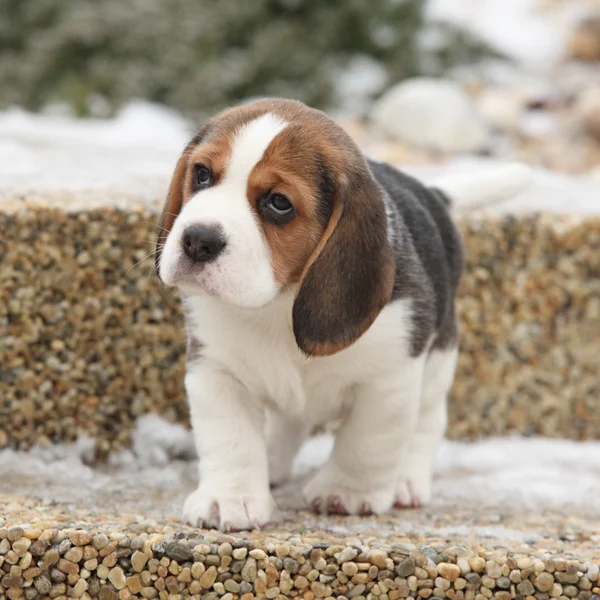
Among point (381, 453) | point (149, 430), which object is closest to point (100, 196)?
point (149, 430)

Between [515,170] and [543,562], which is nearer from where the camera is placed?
[543,562]

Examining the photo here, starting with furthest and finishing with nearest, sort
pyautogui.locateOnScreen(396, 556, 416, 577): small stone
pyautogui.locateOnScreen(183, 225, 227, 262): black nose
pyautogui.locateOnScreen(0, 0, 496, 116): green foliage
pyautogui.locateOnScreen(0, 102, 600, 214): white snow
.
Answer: pyautogui.locateOnScreen(0, 0, 496, 116): green foliage < pyautogui.locateOnScreen(0, 102, 600, 214): white snow < pyautogui.locateOnScreen(396, 556, 416, 577): small stone < pyautogui.locateOnScreen(183, 225, 227, 262): black nose

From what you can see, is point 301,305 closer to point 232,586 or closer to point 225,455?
point 225,455

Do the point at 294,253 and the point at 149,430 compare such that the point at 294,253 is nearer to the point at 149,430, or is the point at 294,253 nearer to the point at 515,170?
the point at 149,430

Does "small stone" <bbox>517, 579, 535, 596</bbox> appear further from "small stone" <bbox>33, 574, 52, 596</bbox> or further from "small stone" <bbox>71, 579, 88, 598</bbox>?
"small stone" <bbox>33, 574, 52, 596</bbox>

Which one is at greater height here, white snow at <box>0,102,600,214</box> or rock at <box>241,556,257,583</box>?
white snow at <box>0,102,600,214</box>

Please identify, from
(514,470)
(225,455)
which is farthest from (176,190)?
(514,470)

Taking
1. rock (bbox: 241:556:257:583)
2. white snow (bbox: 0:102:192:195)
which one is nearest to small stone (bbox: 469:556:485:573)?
rock (bbox: 241:556:257:583)
